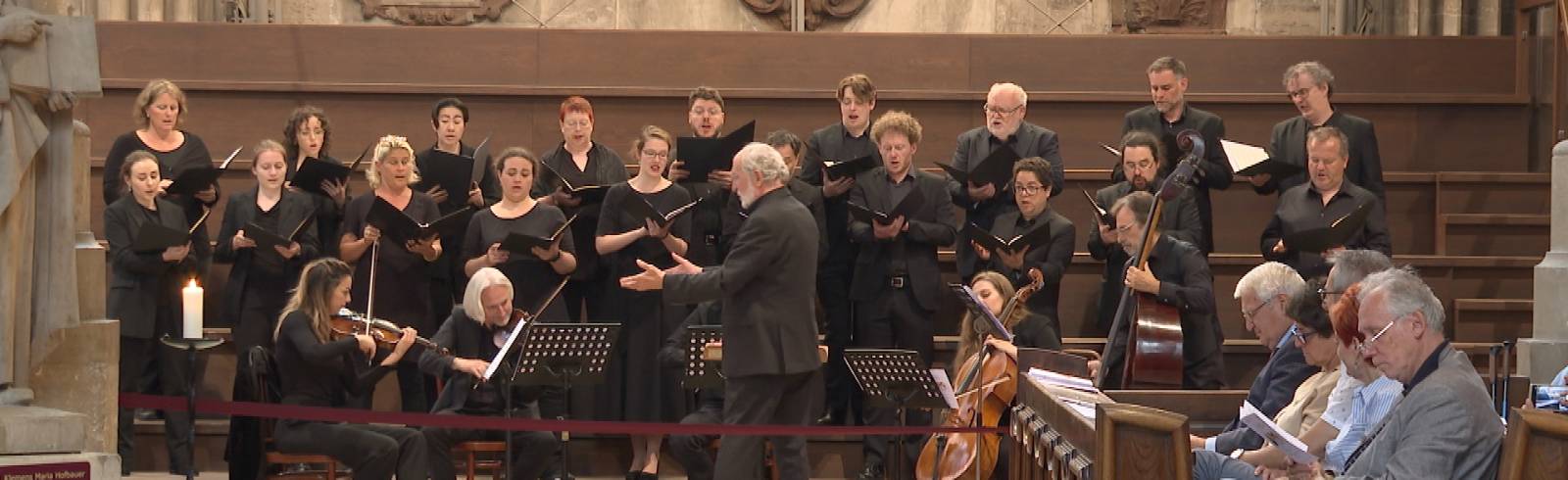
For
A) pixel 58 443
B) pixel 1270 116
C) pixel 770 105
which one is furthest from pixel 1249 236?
pixel 58 443

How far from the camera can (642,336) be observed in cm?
823

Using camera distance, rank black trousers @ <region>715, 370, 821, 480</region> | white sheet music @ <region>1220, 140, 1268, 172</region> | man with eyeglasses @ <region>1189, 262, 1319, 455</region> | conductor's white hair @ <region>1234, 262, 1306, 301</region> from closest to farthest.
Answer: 1. man with eyeglasses @ <region>1189, 262, 1319, 455</region>
2. conductor's white hair @ <region>1234, 262, 1306, 301</region>
3. black trousers @ <region>715, 370, 821, 480</region>
4. white sheet music @ <region>1220, 140, 1268, 172</region>

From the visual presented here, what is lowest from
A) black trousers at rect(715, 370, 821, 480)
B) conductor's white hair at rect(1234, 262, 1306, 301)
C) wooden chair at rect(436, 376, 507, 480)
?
wooden chair at rect(436, 376, 507, 480)

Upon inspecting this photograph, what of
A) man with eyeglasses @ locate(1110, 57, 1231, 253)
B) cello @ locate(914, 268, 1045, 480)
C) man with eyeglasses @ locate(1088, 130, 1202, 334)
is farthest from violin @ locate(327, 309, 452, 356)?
man with eyeglasses @ locate(1110, 57, 1231, 253)

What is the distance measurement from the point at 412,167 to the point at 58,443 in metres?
2.93

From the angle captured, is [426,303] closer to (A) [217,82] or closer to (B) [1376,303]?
(A) [217,82]

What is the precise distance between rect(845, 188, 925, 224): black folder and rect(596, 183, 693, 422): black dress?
0.73m

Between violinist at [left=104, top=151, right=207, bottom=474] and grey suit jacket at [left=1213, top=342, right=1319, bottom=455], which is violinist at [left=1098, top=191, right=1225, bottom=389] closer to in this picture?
grey suit jacket at [left=1213, top=342, right=1319, bottom=455]

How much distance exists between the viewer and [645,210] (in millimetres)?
7699

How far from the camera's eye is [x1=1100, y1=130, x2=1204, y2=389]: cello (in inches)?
269

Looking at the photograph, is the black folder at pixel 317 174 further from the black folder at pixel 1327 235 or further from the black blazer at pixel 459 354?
the black folder at pixel 1327 235

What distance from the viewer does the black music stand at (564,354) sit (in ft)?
23.5

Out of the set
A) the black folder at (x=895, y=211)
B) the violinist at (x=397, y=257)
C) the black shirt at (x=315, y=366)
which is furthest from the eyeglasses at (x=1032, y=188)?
the black shirt at (x=315, y=366)

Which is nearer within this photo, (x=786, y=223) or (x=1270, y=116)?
(x=786, y=223)
